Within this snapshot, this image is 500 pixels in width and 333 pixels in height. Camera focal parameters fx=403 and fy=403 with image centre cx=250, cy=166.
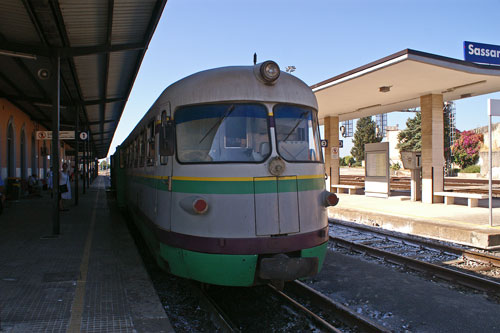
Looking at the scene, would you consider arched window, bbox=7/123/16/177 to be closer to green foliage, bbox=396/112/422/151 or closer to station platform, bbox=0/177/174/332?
station platform, bbox=0/177/174/332

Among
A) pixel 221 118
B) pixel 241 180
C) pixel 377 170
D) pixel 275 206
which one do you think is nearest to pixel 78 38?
pixel 221 118

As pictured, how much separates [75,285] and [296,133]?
3.64 metres

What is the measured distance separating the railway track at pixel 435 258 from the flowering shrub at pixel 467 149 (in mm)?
41522

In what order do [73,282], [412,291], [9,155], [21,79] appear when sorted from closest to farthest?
[73,282]
[412,291]
[21,79]
[9,155]

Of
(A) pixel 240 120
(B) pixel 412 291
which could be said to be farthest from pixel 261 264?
(B) pixel 412 291

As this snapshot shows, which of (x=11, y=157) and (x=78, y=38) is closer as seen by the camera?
(x=78, y=38)

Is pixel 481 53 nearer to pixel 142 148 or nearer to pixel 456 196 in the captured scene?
pixel 456 196

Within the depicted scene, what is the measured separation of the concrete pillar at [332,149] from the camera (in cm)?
2122

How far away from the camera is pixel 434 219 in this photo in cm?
1109

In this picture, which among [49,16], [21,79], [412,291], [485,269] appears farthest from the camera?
[21,79]

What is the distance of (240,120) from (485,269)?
5.40 metres

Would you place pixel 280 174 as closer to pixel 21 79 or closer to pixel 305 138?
pixel 305 138

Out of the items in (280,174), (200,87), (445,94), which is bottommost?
(280,174)

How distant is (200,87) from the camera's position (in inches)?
204
